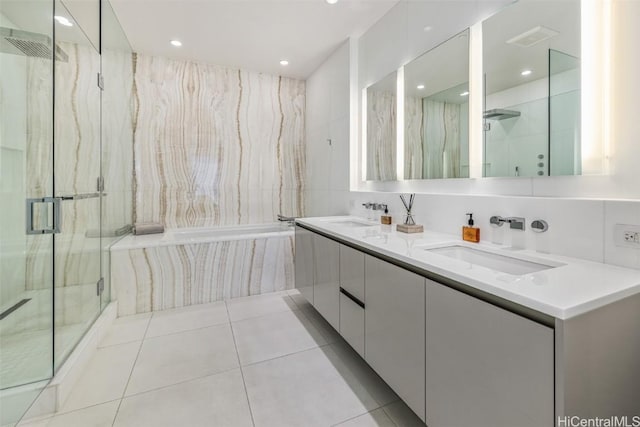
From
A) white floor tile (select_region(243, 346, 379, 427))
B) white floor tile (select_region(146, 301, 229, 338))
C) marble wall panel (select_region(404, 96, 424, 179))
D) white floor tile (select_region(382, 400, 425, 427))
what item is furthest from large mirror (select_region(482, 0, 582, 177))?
white floor tile (select_region(146, 301, 229, 338))

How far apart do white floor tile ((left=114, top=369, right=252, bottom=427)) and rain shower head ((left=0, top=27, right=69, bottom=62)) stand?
6.78 feet

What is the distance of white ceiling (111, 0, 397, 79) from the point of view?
2389 mm

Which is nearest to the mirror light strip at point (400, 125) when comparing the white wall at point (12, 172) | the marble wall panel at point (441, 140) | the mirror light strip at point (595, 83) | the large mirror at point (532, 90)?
the marble wall panel at point (441, 140)

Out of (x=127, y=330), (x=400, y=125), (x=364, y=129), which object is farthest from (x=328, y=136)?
(x=127, y=330)

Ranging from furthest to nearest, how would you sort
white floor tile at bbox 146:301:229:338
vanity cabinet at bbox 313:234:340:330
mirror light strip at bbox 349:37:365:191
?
mirror light strip at bbox 349:37:365:191 → white floor tile at bbox 146:301:229:338 → vanity cabinet at bbox 313:234:340:330

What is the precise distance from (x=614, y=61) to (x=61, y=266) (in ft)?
9.96

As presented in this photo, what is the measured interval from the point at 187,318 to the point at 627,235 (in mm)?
2789

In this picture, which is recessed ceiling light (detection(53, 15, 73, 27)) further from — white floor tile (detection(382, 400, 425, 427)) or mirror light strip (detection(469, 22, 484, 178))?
white floor tile (detection(382, 400, 425, 427))

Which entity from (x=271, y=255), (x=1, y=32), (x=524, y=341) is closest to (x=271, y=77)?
(x=271, y=255)

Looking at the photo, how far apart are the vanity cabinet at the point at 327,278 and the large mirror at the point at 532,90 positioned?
105 cm

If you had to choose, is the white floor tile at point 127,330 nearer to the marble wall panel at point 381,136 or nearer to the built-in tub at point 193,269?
the built-in tub at point 193,269

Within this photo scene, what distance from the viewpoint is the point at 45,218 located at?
167cm

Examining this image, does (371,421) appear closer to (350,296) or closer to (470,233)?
(350,296)

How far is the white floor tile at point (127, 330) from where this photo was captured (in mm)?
2139
